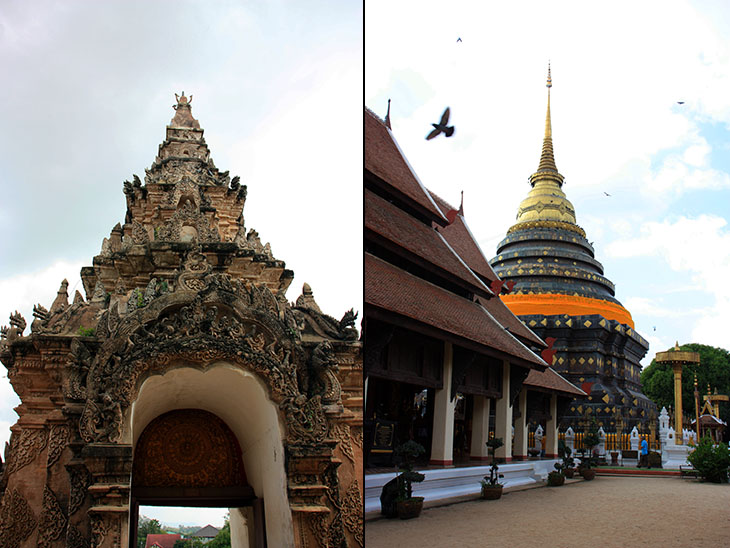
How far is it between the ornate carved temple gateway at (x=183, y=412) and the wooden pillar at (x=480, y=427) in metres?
6.60

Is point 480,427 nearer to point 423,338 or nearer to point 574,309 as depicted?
point 423,338

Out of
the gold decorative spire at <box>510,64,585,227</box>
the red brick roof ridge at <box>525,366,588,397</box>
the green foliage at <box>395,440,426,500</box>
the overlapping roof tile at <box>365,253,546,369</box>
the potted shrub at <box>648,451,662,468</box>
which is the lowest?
the potted shrub at <box>648,451,662,468</box>

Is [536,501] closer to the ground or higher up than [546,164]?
closer to the ground

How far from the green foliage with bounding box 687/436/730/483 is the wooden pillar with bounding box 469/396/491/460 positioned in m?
7.11

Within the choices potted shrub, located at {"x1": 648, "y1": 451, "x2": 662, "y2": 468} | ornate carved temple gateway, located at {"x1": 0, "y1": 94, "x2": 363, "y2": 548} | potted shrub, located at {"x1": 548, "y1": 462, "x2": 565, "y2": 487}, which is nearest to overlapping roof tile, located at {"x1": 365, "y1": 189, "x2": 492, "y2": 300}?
ornate carved temple gateway, located at {"x1": 0, "y1": 94, "x2": 363, "y2": 548}

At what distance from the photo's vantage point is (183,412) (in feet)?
29.1

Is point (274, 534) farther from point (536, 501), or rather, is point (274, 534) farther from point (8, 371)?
point (536, 501)

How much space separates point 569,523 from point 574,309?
20792 mm

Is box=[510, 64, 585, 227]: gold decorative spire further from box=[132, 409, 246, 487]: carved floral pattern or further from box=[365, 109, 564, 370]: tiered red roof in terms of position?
box=[132, 409, 246, 487]: carved floral pattern

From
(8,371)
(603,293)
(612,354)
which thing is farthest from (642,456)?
(8,371)

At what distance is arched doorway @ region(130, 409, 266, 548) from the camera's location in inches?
331

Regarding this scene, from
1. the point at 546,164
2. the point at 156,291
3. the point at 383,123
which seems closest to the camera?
the point at 156,291

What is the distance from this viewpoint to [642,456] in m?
23.6

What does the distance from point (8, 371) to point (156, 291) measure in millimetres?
2197
